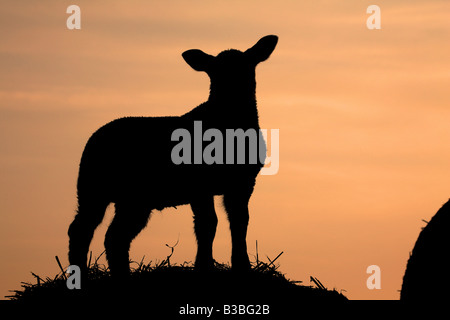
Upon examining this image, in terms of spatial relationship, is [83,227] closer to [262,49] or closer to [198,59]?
[198,59]

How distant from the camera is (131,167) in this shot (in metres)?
12.9

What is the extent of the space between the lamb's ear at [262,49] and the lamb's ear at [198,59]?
62 cm

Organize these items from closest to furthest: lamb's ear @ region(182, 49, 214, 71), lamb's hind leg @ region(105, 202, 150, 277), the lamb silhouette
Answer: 1. the lamb silhouette
2. lamb's hind leg @ region(105, 202, 150, 277)
3. lamb's ear @ region(182, 49, 214, 71)

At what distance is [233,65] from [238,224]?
7.68ft

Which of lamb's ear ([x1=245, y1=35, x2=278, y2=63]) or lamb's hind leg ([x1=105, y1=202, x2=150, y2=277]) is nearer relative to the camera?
lamb's hind leg ([x1=105, y1=202, x2=150, y2=277])

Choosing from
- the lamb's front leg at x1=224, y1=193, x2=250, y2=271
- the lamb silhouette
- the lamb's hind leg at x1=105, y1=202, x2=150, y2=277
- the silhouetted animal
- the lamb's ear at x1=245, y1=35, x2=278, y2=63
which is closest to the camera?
the silhouetted animal

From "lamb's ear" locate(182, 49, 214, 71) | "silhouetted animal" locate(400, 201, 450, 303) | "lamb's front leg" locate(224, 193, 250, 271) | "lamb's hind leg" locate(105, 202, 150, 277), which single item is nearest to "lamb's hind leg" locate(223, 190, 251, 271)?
"lamb's front leg" locate(224, 193, 250, 271)

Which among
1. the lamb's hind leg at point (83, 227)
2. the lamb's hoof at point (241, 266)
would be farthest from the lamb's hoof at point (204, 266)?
the lamb's hind leg at point (83, 227)

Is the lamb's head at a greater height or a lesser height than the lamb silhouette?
greater

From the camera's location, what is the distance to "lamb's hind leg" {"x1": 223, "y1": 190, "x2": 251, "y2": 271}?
37.8 feet

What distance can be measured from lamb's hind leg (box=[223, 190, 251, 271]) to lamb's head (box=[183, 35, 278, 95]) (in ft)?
5.11

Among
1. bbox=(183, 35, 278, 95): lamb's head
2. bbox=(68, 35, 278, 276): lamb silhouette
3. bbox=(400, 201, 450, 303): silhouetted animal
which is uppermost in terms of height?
bbox=(183, 35, 278, 95): lamb's head

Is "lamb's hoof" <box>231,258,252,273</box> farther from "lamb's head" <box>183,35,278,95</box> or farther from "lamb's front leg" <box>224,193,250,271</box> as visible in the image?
"lamb's head" <box>183,35,278,95</box>
